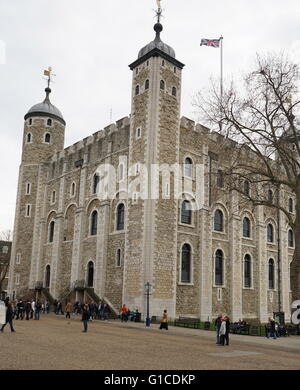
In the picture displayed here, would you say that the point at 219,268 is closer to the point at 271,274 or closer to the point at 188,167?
the point at 271,274

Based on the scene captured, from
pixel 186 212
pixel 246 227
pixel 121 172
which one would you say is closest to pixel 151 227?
pixel 186 212

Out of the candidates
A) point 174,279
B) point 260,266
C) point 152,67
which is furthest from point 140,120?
point 260,266

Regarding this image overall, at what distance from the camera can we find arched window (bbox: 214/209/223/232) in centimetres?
3503

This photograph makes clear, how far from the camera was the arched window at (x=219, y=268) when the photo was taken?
3372 cm

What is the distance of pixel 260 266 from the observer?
123 ft

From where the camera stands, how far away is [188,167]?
32875 mm

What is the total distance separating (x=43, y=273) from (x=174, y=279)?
670 inches

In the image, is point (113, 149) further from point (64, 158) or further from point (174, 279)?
point (174, 279)

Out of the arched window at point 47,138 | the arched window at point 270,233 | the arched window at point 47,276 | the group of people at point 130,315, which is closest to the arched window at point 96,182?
the arched window at point 47,276

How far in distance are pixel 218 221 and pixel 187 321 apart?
1016 centimetres

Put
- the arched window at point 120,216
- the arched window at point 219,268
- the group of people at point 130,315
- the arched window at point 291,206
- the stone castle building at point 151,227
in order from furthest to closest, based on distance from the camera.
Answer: the arched window at point 291,206 < the arched window at point 219,268 < the arched window at point 120,216 < the stone castle building at point 151,227 < the group of people at point 130,315

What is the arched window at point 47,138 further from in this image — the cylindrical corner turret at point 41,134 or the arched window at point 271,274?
the arched window at point 271,274

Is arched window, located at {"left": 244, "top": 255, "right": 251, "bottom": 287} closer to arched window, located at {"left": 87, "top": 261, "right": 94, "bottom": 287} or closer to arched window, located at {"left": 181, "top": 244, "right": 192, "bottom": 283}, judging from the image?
arched window, located at {"left": 181, "top": 244, "right": 192, "bottom": 283}

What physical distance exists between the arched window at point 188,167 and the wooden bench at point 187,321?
1087 centimetres
